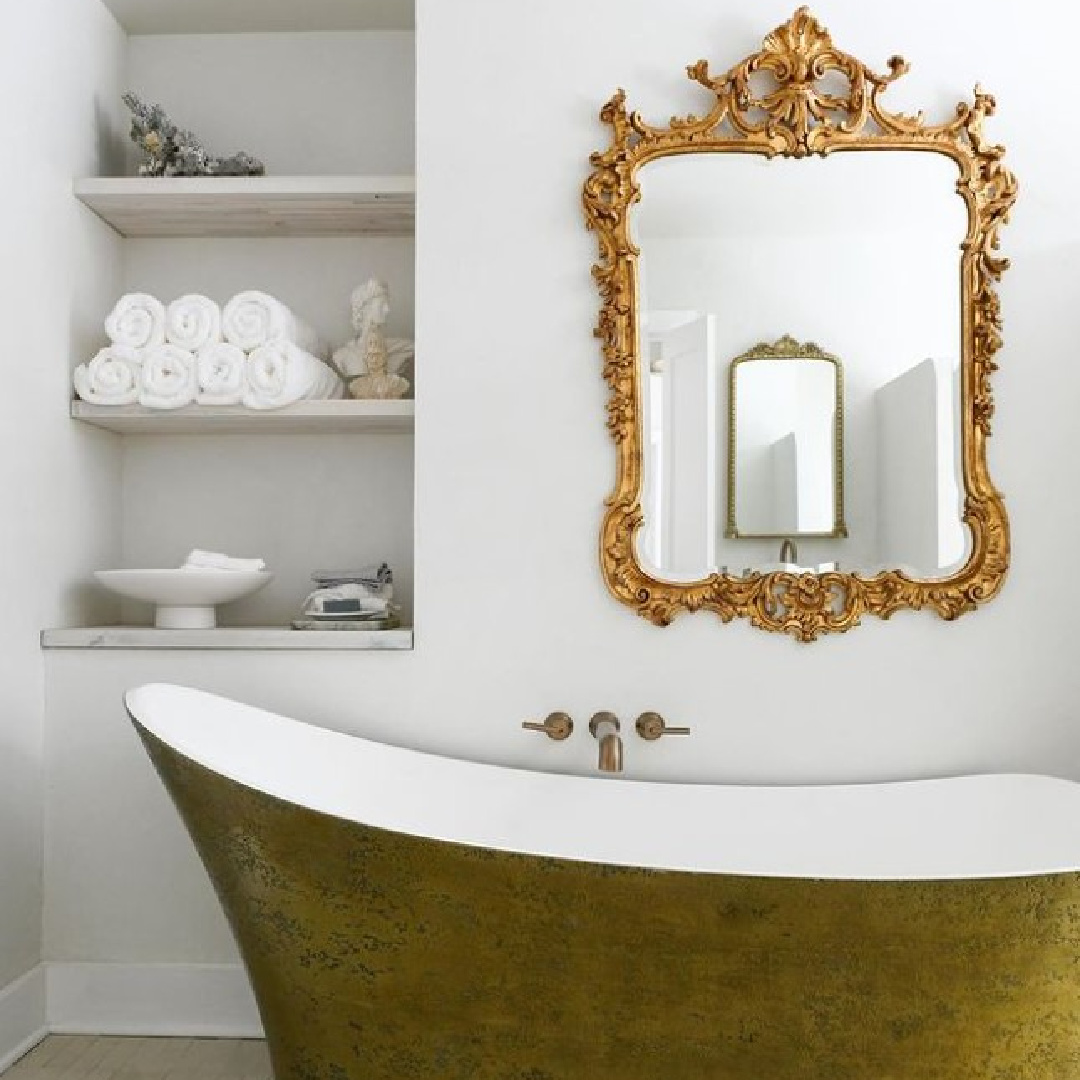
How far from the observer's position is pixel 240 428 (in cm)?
277

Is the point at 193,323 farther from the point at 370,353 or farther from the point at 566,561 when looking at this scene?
the point at 566,561

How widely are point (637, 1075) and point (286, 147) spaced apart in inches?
90.7

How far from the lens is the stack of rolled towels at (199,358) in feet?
8.20

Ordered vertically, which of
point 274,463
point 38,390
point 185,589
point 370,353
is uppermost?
point 370,353

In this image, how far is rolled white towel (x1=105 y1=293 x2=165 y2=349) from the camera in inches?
100

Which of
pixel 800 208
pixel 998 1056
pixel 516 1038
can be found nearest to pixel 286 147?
pixel 800 208

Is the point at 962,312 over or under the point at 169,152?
under

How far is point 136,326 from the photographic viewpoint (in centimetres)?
255

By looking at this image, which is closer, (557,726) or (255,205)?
(557,726)

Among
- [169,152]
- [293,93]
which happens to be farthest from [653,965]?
[293,93]

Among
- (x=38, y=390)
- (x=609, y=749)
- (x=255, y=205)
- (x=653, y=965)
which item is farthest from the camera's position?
(x=255, y=205)

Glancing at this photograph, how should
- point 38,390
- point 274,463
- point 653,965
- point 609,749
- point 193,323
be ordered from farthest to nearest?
1. point 274,463
2. point 193,323
3. point 38,390
4. point 609,749
5. point 653,965

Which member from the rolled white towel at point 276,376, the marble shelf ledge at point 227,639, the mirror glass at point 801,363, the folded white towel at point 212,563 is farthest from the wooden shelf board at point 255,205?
the marble shelf ledge at point 227,639

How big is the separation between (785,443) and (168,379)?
134cm
